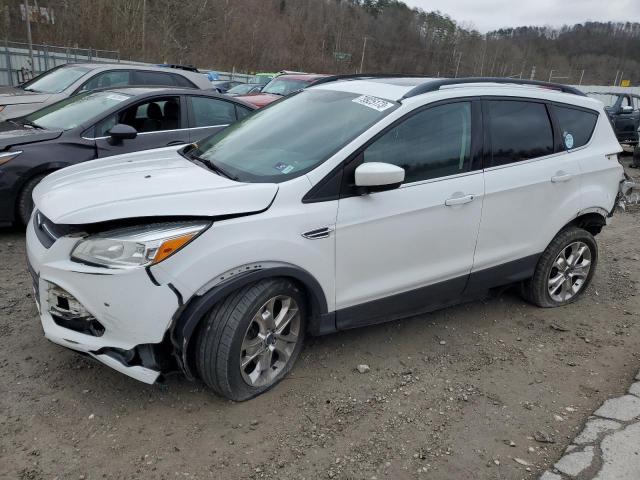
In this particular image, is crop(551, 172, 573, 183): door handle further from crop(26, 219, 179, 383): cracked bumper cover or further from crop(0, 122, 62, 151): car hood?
crop(0, 122, 62, 151): car hood

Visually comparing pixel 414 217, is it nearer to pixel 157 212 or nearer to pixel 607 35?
pixel 157 212

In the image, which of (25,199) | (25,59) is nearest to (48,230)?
(25,199)

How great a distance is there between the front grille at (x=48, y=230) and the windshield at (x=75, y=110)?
2.91m

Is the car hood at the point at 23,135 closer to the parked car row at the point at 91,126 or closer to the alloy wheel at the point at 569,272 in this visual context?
the parked car row at the point at 91,126

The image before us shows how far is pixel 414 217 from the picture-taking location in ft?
10.8

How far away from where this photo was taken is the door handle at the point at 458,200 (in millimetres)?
3422

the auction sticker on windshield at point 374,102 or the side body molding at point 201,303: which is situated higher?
the auction sticker on windshield at point 374,102

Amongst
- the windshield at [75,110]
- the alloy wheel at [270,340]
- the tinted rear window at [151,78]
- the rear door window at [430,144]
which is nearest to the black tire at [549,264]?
the rear door window at [430,144]

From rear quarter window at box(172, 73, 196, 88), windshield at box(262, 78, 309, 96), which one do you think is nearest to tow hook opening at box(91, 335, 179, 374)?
rear quarter window at box(172, 73, 196, 88)

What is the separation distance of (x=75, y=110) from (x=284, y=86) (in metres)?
7.35

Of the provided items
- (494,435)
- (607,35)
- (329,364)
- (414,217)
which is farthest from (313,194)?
(607,35)

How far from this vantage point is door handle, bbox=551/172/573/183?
4.00 meters

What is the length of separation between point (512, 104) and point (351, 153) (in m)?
1.54

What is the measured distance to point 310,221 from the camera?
2.91 meters
